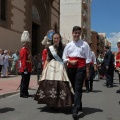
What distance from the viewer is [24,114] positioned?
7234 mm

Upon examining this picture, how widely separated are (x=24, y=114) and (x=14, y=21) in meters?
15.6

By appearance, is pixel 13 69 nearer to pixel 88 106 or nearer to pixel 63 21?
pixel 88 106

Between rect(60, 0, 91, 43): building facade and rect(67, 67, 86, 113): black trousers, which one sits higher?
rect(60, 0, 91, 43): building facade

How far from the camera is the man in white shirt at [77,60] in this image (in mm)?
6957

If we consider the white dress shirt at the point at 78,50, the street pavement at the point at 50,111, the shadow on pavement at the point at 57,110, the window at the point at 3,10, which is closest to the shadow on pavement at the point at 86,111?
the street pavement at the point at 50,111

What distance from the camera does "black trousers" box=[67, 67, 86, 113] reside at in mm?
6828

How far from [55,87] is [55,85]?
5 cm

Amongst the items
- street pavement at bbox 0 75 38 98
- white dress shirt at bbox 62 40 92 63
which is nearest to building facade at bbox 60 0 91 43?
street pavement at bbox 0 75 38 98

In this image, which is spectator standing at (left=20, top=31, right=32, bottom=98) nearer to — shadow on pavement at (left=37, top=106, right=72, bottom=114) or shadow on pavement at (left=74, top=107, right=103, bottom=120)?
shadow on pavement at (left=37, top=106, right=72, bottom=114)

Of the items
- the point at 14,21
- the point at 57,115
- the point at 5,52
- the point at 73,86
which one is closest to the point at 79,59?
the point at 73,86

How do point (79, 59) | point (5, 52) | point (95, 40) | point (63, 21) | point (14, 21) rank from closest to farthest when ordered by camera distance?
point (79, 59)
point (5, 52)
point (14, 21)
point (63, 21)
point (95, 40)

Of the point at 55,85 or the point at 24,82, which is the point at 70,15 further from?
the point at 55,85

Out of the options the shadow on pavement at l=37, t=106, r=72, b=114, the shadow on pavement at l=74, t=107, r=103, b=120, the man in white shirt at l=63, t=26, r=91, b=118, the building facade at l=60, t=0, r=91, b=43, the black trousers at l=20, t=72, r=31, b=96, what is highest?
the building facade at l=60, t=0, r=91, b=43

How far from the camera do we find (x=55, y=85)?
7266 millimetres
